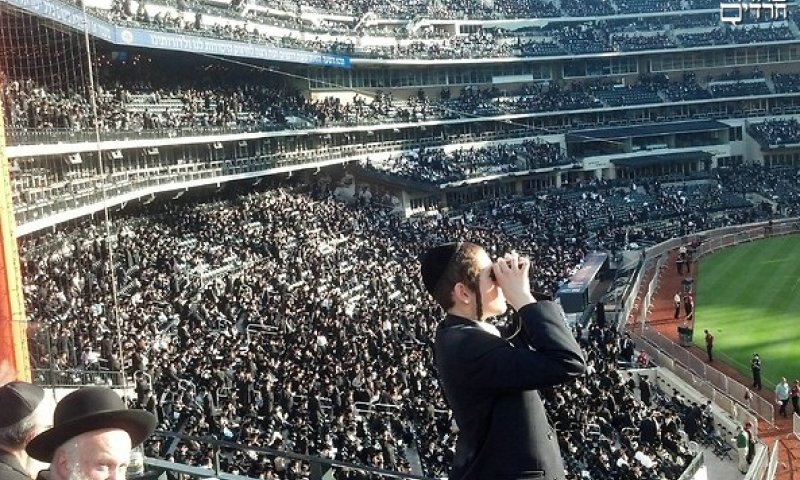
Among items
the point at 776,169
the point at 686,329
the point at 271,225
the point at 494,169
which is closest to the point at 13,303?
the point at 686,329

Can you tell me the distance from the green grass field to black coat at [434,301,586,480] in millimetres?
21966

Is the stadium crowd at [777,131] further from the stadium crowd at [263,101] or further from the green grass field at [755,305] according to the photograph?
the green grass field at [755,305]

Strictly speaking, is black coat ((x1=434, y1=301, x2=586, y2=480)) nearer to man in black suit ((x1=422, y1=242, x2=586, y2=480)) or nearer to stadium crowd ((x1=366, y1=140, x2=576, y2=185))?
man in black suit ((x1=422, y1=242, x2=586, y2=480))

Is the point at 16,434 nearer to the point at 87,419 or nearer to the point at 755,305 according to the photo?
the point at 87,419

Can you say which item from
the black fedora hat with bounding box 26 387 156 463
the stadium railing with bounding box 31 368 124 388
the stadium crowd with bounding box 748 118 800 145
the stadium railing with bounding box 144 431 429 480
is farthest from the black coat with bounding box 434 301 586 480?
the stadium crowd with bounding box 748 118 800 145

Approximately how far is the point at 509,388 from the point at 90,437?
4.85ft

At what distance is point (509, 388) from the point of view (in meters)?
3.48

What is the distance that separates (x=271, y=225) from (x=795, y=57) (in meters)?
44.2

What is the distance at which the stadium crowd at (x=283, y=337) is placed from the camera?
14.4m

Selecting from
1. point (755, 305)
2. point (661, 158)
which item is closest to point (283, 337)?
point (755, 305)

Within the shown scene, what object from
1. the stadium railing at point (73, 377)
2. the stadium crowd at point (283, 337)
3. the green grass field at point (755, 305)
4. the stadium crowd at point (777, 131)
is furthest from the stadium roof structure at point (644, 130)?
the stadium railing at point (73, 377)

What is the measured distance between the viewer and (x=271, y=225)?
3519cm

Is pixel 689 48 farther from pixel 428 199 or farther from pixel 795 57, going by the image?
pixel 428 199

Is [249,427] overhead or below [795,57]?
below
